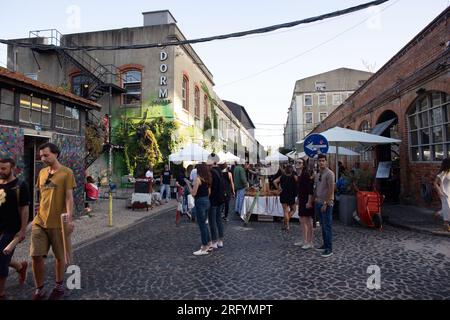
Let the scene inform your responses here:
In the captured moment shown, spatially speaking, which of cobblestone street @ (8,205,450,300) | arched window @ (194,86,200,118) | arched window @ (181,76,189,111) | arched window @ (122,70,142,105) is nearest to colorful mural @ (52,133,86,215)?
cobblestone street @ (8,205,450,300)

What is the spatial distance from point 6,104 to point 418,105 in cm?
1307

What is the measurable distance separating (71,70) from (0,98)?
42.7 feet

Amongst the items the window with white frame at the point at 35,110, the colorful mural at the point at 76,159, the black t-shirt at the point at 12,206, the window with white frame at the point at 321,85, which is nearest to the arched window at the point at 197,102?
the colorful mural at the point at 76,159

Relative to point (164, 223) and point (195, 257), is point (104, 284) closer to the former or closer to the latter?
point (195, 257)

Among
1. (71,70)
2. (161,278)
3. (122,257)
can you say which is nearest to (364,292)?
(161,278)

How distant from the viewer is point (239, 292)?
3.88 meters

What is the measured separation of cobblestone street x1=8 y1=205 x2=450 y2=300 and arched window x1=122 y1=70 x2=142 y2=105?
12.9 meters

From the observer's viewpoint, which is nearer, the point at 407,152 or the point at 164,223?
the point at 164,223

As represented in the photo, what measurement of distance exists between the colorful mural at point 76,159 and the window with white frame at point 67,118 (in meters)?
0.34

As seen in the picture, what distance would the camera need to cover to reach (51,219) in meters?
3.72

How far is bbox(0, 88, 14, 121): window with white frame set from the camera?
722 cm

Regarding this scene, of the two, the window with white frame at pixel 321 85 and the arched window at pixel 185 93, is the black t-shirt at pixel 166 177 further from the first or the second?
→ the window with white frame at pixel 321 85

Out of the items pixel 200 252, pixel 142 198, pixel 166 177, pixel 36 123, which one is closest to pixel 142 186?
pixel 142 198

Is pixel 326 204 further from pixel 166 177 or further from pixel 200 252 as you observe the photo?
pixel 166 177
